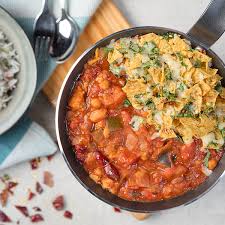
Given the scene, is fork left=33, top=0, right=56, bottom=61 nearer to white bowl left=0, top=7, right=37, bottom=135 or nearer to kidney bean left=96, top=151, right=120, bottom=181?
white bowl left=0, top=7, right=37, bottom=135

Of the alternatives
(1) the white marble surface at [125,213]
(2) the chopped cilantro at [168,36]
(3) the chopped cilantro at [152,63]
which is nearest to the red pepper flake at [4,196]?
(1) the white marble surface at [125,213]

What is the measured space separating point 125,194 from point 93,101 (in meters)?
0.49

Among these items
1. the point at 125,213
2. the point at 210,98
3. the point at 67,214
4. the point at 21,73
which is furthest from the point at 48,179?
the point at 210,98

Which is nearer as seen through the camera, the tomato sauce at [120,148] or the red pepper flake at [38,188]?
the tomato sauce at [120,148]

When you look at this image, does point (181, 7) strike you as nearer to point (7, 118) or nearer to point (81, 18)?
point (81, 18)

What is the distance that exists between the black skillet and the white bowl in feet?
0.56

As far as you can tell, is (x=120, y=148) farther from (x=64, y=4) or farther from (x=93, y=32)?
(x=64, y=4)

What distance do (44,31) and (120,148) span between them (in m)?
0.70

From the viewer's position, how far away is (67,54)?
2.80 m

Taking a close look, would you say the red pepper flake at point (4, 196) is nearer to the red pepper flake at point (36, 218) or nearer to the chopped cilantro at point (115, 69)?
the red pepper flake at point (36, 218)

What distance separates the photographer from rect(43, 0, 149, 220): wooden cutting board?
2.83 m

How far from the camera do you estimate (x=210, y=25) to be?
2.58 metres

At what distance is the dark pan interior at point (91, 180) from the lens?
8.67ft

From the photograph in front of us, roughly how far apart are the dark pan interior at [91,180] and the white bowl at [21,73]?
17cm
